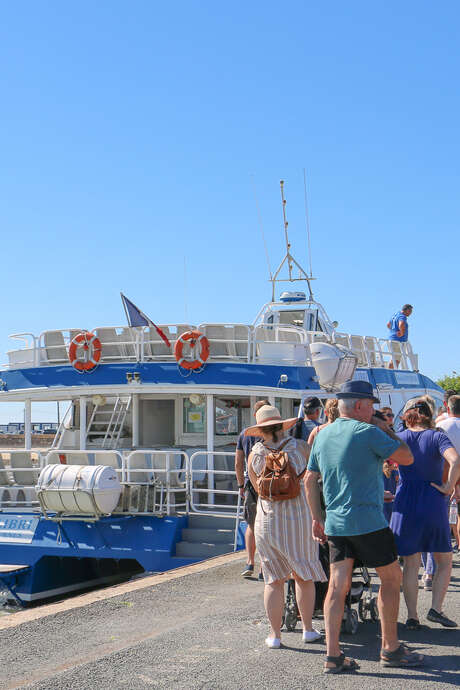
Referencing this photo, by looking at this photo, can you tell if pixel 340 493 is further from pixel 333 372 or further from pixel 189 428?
pixel 189 428

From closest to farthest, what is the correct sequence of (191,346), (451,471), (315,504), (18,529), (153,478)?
1. (315,504)
2. (451,471)
3. (153,478)
4. (18,529)
5. (191,346)

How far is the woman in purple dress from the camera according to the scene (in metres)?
5.59

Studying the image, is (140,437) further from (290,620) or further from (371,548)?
(371,548)

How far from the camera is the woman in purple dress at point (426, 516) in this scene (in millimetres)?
5586

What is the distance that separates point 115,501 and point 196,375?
8.12ft

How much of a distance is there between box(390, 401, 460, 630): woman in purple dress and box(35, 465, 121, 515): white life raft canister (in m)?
5.57

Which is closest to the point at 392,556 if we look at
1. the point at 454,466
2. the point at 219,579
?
the point at 454,466

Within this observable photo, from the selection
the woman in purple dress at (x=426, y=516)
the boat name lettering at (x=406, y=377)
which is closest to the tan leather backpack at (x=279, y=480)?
the woman in purple dress at (x=426, y=516)

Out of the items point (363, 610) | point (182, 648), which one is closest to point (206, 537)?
point (363, 610)

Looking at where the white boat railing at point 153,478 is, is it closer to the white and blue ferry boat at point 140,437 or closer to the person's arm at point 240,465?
the white and blue ferry boat at point 140,437

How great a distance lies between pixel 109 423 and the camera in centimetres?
1402

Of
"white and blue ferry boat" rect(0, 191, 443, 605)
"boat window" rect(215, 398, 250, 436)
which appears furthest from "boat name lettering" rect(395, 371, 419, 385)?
"boat window" rect(215, 398, 250, 436)

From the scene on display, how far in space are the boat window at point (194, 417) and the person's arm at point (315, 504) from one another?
28.3 ft

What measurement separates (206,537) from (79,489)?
184 centimetres
